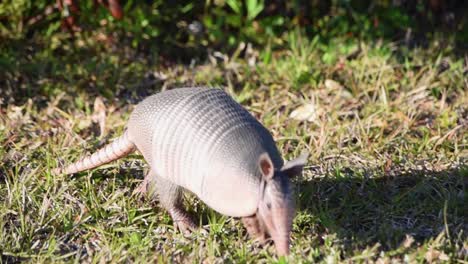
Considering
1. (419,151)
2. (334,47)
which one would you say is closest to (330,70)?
(334,47)

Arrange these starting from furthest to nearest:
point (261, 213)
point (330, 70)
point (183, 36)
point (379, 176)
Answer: point (183, 36)
point (330, 70)
point (379, 176)
point (261, 213)

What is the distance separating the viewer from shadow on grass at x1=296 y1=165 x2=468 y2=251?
4.12m

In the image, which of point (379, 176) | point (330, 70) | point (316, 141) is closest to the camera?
point (379, 176)

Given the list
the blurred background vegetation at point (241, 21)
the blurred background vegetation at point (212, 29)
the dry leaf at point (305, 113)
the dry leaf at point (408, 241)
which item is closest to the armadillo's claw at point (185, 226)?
the dry leaf at point (408, 241)

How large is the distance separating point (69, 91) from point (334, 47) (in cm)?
218

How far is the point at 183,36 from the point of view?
6.57 meters

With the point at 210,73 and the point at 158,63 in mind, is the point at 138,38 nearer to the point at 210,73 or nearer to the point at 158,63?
the point at 158,63

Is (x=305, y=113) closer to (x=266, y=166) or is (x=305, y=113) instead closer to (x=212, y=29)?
(x=212, y=29)

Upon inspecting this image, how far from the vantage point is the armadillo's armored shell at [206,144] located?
142 inches

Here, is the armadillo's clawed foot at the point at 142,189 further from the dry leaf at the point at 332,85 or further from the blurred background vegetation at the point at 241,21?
the blurred background vegetation at the point at 241,21

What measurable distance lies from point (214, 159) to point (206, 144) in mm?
112

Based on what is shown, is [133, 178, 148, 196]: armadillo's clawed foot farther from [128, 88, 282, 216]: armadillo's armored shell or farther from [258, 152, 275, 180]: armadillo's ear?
[258, 152, 275, 180]: armadillo's ear

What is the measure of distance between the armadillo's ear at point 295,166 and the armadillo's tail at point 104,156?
3.76 feet

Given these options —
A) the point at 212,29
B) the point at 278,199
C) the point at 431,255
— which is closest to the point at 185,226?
the point at 278,199
